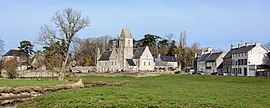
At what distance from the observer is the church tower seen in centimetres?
13125

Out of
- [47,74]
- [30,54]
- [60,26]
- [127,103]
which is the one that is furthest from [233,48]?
[127,103]

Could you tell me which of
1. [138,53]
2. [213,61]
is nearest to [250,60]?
[213,61]

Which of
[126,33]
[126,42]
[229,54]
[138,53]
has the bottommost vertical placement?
[229,54]

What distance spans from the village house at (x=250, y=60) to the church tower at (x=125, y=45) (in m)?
38.1

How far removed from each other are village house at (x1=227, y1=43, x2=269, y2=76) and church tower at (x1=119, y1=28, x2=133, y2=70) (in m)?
38.1

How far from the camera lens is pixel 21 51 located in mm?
154500

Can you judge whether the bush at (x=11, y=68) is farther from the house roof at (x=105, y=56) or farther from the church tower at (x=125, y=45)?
the house roof at (x=105, y=56)

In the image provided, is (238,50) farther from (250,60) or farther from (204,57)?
(204,57)

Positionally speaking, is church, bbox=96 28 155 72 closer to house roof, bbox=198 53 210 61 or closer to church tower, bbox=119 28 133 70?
church tower, bbox=119 28 133 70

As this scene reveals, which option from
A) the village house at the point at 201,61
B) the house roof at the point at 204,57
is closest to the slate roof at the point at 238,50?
the house roof at the point at 204,57

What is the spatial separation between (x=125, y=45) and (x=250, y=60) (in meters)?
45.6

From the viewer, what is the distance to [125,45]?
5197 inches

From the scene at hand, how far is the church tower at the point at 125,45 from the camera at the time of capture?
13125 centimetres

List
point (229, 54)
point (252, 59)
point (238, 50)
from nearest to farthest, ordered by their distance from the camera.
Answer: point (252, 59), point (238, 50), point (229, 54)
